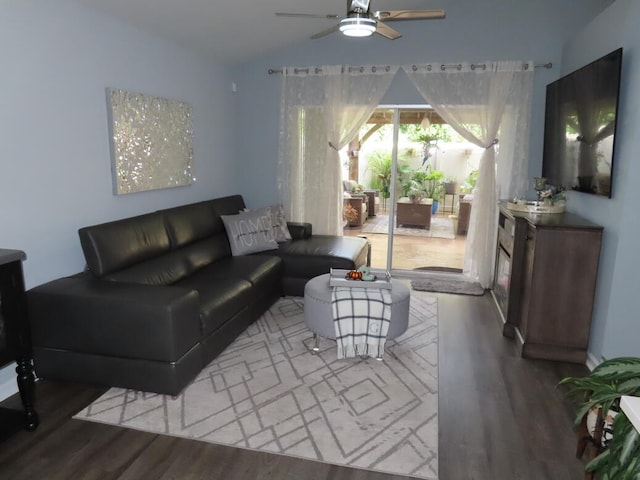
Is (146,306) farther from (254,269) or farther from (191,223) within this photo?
(191,223)

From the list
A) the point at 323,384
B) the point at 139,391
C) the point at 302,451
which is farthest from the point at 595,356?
the point at 139,391

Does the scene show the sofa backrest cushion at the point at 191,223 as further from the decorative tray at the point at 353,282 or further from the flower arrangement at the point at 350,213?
the flower arrangement at the point at 350,213

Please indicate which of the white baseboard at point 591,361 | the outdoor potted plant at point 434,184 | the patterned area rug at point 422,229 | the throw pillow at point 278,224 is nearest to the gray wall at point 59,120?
the throw pillow at point 278,224

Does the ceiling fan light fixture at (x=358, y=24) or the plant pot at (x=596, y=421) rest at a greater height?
the ceiling fan light fixture at (x=358, y=24)

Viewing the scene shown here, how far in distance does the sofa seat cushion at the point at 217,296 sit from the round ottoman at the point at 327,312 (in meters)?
0.49

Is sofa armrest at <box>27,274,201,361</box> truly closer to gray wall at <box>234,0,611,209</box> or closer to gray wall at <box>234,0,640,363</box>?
gray wall at <box>234,0,640,363</box>

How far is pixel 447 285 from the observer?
495 centimetres

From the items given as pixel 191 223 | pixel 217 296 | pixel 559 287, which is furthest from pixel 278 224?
pixel 559 287

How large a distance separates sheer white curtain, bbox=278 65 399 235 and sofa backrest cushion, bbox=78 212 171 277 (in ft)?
6.59

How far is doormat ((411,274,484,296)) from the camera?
15.7ft

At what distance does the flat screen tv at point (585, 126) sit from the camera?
291 centimetres

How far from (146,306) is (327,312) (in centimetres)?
120

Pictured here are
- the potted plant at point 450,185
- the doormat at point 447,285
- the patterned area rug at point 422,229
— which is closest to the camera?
the doormat at point 447,285

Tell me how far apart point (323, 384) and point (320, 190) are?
2.95m
